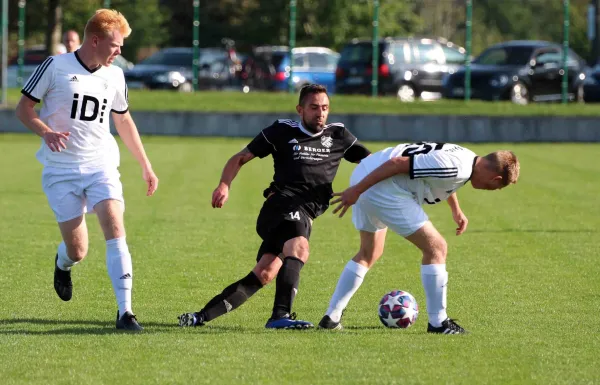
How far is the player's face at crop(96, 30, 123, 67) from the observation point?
7.59 m

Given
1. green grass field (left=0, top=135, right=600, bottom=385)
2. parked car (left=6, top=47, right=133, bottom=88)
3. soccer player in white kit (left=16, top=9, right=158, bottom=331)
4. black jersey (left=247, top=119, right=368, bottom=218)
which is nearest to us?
green grass field (left=0, top=135, right=600, bottom=385)

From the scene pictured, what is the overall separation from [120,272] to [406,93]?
91.1 feet

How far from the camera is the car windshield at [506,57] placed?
111ft

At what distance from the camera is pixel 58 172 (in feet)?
25.4

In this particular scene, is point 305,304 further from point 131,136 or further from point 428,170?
point 428,170

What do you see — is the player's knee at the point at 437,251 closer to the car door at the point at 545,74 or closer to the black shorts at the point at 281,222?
the black shorts at the point at 281,222

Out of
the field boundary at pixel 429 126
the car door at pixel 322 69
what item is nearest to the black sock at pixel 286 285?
the field boundary at pixel 429 126

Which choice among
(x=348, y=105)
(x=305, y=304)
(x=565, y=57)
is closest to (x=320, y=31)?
(x=348, y=105)

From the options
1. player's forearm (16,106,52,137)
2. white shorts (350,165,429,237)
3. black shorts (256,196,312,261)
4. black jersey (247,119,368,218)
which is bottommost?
black shorts (256,196,312,261)

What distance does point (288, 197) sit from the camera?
7859 millimetres

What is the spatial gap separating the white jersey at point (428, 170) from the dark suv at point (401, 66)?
25.9 metres

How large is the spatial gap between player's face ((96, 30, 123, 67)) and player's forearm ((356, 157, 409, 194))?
1792 millimetres

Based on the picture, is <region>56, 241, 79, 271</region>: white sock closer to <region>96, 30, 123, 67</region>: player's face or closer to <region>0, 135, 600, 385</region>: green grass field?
<region>0, 135, 600, 385</region>: green grass field

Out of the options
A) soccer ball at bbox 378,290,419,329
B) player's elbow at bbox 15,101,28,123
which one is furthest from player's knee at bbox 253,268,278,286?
player's elbow at bbox 15,101,28,123
